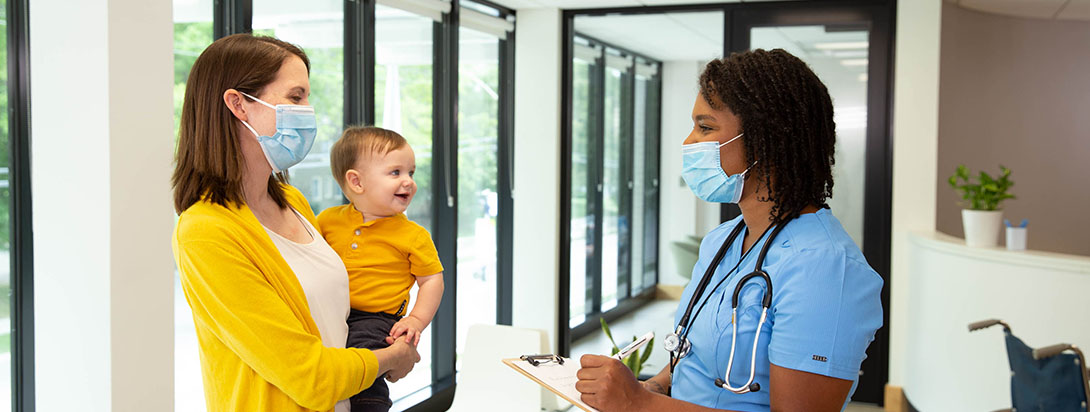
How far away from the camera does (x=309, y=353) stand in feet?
4.64

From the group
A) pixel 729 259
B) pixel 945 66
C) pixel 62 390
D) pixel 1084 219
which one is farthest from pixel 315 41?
pixel 1084 219

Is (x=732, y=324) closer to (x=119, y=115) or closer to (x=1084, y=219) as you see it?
(x=119, y=115)

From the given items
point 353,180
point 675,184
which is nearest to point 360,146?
point 353,180

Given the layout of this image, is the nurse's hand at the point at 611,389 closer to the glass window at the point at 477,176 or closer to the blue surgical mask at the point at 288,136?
the blue surgical mask at the point at 288,136

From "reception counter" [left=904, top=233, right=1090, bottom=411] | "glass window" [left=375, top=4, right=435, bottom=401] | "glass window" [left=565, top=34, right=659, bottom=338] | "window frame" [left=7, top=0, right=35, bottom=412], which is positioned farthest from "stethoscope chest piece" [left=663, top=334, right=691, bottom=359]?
"glass window" [left=565, top=34, right=659, bottom=338]

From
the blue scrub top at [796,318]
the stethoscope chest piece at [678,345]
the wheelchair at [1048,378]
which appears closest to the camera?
the blue scrub top at [796,318]

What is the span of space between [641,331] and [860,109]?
275cm

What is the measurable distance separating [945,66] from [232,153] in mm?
5855

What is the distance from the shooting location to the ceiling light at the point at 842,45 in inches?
191

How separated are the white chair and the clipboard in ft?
4.96

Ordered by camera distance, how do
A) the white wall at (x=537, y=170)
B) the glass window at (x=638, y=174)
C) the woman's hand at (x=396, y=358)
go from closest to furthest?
the woman's hand at (x=396, y=358)
the white wall at (x=537, y=170)
the glass window at (x=638, y=174)

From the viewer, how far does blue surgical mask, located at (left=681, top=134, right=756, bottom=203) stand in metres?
1.49

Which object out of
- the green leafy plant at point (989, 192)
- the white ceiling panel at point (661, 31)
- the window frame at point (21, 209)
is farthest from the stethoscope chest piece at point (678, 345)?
the white ceiling panel at point (661, 31)

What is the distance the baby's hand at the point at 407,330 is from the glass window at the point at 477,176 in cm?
306
